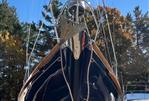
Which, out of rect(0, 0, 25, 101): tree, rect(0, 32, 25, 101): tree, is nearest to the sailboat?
rect(0, 0, 25, 101): tree

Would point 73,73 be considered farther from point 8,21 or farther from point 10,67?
point 8,21

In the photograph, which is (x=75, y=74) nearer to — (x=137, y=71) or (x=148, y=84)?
(x=148, y=84)

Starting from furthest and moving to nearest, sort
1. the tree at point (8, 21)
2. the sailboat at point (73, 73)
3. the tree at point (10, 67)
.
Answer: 1. the tree at point (8, 21)
2. the tree at point (10, 67)
3. the sailboat at point (73, 73)

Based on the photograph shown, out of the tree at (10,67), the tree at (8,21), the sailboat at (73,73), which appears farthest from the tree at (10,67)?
the sailboat at (73,73)

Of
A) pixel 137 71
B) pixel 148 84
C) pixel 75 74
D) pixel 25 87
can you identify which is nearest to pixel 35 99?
pixel 25 87

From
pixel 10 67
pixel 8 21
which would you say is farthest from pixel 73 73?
pixel 8 21

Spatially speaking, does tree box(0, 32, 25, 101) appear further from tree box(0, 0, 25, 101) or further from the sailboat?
the sailboat

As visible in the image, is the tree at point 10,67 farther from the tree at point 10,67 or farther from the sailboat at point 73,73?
the sailboat at point 73,73

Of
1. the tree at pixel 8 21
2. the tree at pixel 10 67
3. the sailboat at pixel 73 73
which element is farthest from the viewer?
the tree at pixel 8 21

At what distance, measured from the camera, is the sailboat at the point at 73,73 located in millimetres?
8359

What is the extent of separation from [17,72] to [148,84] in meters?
19.2

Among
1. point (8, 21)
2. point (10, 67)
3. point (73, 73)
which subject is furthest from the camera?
point (8, 21)

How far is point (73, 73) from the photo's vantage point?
836 centimetres

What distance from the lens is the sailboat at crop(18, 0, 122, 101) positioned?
8359 millimetres
